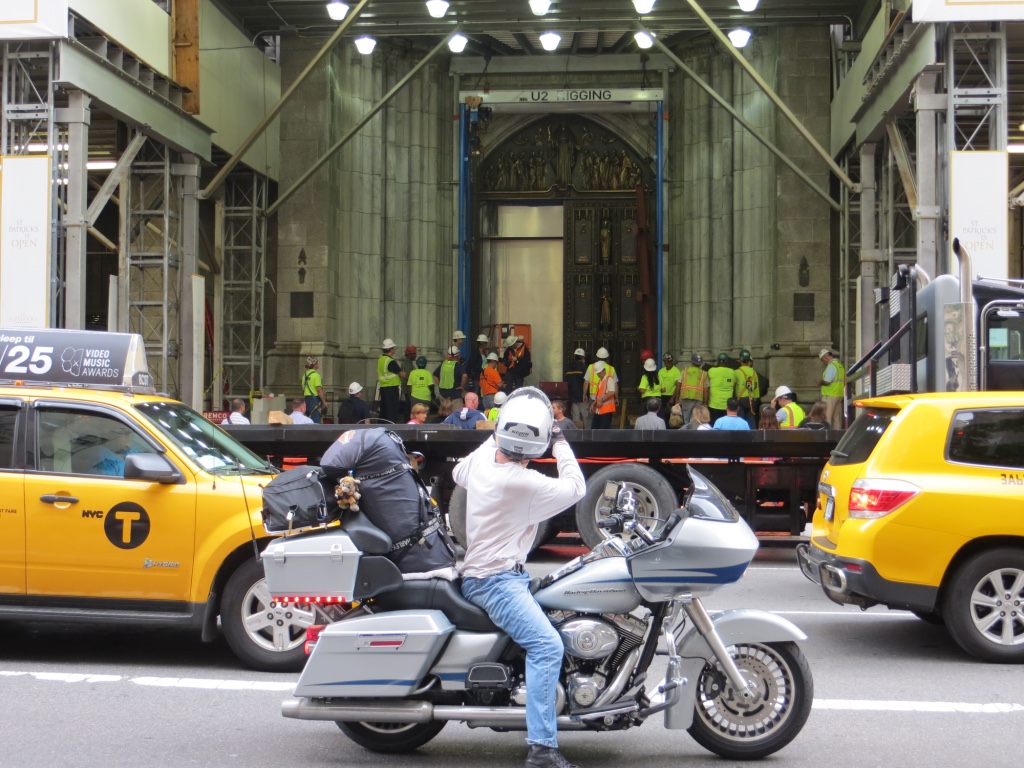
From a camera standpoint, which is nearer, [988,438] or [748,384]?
[988,438]

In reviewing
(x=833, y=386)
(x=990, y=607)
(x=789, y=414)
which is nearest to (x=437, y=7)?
(x=833, y=386)

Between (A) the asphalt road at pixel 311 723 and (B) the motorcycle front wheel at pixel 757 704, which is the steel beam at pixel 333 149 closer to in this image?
(A) the asphalt road at pixel 311 723

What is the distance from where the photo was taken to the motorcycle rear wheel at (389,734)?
229 inches

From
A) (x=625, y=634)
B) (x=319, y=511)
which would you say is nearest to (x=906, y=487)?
(x=625, y=634)

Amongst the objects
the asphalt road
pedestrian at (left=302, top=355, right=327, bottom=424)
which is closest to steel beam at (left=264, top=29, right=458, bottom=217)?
pedestrian at (left=302, top=355, right=327, bottom=424)

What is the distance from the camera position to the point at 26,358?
8391mm

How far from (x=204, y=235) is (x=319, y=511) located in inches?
848

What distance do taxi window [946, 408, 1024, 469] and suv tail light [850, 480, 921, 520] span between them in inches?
16.3

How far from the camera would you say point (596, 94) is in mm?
27922

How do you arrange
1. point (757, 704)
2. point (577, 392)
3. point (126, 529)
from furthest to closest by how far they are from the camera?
1. point (577, 392)
2. point (126, 529)
3. point (757, 704)

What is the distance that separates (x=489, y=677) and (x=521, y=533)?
2.15ft

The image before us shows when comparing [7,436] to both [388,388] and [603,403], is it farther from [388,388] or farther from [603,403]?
[388,388]

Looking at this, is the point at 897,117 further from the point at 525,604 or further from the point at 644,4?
the point at 525,604

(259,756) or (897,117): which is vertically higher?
(897,117)
